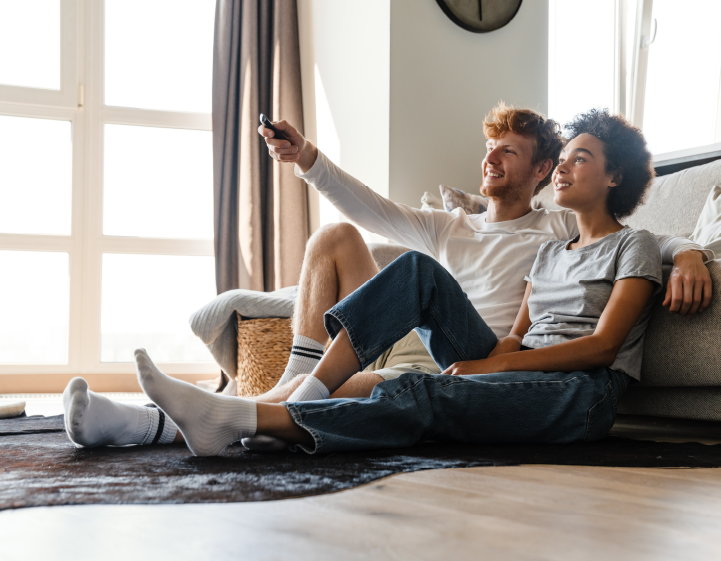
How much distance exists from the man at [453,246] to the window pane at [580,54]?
184 centimetres

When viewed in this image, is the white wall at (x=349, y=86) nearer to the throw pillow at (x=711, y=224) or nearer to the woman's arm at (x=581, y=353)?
the throw pillow at (x=711, y=224)

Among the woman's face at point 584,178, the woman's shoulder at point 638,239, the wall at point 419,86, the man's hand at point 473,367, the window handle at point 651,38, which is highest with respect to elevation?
the window handle at point 651,38

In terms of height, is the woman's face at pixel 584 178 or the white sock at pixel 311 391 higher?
the woman's face at pixel 584 178

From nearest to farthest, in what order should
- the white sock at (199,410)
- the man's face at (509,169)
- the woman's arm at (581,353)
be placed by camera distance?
the white sock at (199,410) < the woman's arm at (581,353) < the man's face at (509,169)

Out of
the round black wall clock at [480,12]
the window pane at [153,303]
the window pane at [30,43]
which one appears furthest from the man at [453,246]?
the window pane at [30,43]

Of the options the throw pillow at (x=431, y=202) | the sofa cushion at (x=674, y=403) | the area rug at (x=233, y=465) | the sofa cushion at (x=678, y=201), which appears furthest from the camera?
the throw pillow at (x=431, y=202)

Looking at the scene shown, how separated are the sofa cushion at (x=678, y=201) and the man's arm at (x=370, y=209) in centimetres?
64

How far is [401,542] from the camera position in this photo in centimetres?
65

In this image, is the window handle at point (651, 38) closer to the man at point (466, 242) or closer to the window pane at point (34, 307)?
the man at point (466, 242)

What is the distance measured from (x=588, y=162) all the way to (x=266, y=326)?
4.05ft

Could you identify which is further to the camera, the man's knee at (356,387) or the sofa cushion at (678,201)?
the sofa cushion at (678,201)

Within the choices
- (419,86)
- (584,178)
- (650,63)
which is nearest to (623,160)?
(584,178)

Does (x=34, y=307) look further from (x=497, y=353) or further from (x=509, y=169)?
(x=497, y=353)

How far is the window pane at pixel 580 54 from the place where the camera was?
3512mm
